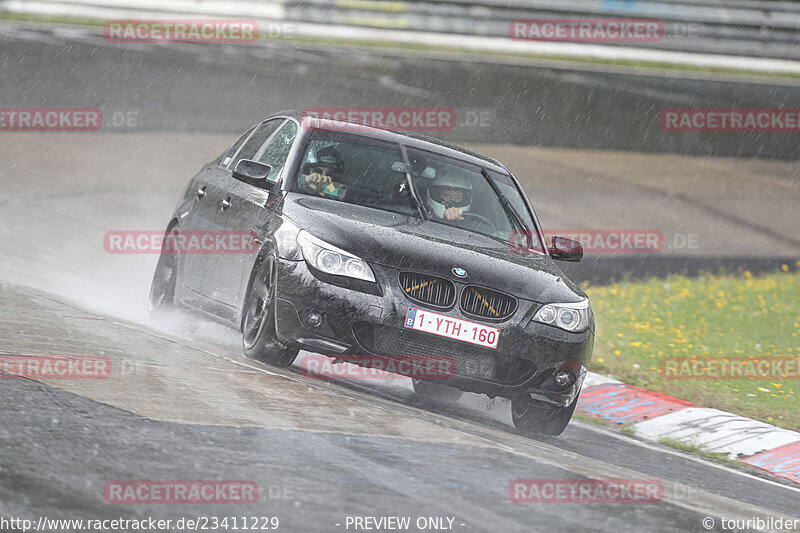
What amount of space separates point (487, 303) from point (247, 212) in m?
1.87

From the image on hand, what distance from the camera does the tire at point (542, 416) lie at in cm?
744

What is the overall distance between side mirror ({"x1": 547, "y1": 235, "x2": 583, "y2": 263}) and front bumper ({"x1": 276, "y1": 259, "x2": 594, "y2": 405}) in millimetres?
1304

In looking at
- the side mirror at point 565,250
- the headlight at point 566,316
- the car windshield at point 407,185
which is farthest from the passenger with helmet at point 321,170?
the headlight at point 566,316

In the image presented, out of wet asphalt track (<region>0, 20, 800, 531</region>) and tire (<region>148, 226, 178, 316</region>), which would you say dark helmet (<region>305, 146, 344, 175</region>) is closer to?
wet asphalt track (<region>0, 20, 800, 531</region>)

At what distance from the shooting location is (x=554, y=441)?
7.51 metres

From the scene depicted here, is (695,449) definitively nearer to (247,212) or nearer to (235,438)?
(247,212)

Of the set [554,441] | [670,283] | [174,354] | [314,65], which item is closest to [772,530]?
[554,441]

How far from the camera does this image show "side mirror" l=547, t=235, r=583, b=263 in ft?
27.8

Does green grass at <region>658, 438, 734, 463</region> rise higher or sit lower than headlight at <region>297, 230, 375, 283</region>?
lower

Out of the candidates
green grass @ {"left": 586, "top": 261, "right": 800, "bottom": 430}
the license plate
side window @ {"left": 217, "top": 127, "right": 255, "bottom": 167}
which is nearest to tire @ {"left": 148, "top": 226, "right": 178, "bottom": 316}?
side window @ {"left": 217, "top": 127, "right": 255, "bottom": 167}

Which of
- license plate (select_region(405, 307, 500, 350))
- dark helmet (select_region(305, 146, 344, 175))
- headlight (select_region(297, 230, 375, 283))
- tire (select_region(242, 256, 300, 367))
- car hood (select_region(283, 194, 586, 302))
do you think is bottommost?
tire (select_region(242, 256, 300, 367))

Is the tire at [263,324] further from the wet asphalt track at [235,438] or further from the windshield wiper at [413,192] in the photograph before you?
the windshield wiper at [413,192]

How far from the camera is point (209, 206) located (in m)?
8.90

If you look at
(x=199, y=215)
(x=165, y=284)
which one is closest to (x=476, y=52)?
(x=165, y=284)
